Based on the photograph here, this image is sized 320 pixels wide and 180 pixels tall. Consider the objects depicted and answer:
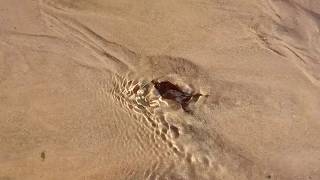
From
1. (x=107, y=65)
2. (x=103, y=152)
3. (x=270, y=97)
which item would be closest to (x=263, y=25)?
(x=270, y=97)

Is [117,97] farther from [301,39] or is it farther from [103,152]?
[301,39]

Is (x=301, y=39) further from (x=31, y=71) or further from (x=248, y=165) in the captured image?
(x=31, y=71)

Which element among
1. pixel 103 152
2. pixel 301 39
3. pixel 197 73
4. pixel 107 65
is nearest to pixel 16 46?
pixel 107 65

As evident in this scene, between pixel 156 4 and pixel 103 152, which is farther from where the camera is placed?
pixel 156 4

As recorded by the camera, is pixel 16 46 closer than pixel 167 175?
No

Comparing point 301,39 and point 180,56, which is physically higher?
point 301,39

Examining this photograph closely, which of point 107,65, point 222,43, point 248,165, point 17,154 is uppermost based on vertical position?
point 222,43
